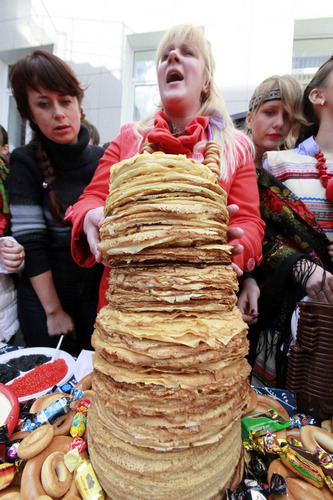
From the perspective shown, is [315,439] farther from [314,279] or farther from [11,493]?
[11,493]

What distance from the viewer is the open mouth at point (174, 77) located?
1.14 metres

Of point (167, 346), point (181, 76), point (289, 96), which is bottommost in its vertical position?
point (167, 346)

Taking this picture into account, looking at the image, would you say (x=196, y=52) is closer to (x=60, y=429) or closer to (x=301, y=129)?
(x=301, y=129)

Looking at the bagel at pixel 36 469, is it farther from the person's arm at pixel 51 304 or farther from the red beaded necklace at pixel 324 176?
the red beaded necklace at pixel 324 176

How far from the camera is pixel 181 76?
114 cm

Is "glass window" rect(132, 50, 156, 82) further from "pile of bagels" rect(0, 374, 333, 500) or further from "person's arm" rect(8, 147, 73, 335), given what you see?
"pile of bagels" rect(0, 374, 333, 500)

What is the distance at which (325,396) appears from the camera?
1045mm

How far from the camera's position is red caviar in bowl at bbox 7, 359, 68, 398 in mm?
1236

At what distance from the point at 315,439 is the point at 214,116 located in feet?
4.25

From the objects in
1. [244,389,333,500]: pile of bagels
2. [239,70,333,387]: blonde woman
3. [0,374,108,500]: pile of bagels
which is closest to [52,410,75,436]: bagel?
[0,374,108,500]: pile of bagels

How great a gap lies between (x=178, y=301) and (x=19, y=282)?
5.31 feet

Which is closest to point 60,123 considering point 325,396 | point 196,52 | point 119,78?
point 196,52

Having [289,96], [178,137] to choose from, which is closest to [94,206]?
[178,137]

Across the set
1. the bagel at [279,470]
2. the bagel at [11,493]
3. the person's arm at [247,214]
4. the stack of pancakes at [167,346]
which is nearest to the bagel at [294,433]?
the bagel at [279,470]
